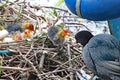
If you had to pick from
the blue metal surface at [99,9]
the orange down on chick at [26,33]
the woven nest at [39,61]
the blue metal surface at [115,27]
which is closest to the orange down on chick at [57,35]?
the woven nest at [39,61]

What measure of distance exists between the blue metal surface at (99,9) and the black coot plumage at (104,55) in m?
0.17

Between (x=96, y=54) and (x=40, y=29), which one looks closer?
(x=96, y=54)

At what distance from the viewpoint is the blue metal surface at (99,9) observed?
4.51 ft

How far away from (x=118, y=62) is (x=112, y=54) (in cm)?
5

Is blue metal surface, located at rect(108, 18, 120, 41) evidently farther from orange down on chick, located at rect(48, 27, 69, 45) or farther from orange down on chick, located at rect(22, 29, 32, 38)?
orange down on chick, located at rect(22, 29, 32, 38)

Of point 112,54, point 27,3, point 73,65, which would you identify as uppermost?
point 27,3

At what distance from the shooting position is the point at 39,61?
2.02m

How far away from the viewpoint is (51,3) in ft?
8.61

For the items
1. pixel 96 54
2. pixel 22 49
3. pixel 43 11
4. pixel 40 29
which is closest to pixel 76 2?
pixel 96 54

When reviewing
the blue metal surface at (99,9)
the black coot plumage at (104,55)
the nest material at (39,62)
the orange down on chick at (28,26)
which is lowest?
the nest material at (39,62)

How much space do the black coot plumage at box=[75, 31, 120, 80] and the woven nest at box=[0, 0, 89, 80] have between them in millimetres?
335

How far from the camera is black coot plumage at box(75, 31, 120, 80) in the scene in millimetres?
1543

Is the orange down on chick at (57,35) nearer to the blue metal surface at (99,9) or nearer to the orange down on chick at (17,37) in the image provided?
the orange down on chick at (17,37)

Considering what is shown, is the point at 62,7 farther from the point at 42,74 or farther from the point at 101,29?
the point at 42,74
